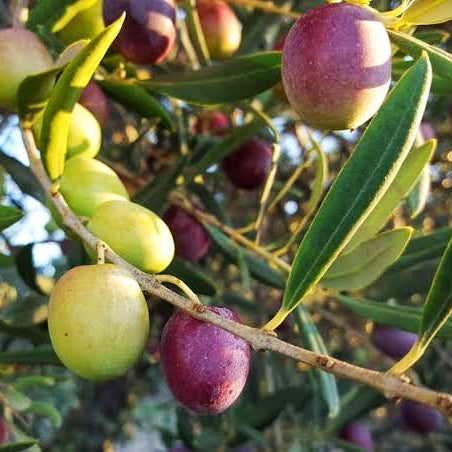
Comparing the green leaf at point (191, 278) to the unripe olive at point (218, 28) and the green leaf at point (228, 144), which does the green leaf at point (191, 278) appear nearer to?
the green leaf at point (228, 144)

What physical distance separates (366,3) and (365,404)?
1.40 metres

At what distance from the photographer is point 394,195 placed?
96 cm

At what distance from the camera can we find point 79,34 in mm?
1138

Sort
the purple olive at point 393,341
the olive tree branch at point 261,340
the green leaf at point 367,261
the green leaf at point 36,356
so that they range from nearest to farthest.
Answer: the olive tree branch at point 261,340
the green leaf at point 367,261
the green leaf at point 36,356
the purple olive at point 393,341

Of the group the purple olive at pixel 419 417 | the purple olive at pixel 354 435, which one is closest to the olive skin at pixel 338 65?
the purple olive at pixel 419 417

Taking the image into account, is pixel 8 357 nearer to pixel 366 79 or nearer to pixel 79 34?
pixel 79 34

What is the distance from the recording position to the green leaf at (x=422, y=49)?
89cm

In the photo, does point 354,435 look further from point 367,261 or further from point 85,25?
point 85,25

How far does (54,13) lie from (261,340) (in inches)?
24.1

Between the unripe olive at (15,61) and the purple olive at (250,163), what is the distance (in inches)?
24.9

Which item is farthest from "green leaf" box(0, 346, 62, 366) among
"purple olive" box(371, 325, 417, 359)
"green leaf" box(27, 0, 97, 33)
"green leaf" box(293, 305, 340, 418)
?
"purple olive" box(371, 325, 417, 359)

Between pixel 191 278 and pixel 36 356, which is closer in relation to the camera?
pixel 191 278

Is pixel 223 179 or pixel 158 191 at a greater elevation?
pixel 158 191

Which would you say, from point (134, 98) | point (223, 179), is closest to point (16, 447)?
point (134, 98)
